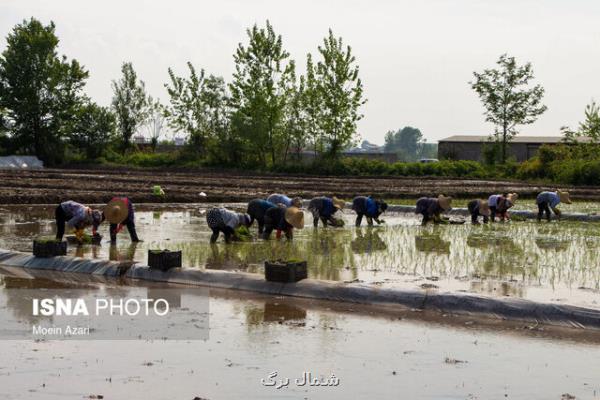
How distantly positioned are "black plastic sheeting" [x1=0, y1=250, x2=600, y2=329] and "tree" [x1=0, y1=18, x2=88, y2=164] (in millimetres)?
43894

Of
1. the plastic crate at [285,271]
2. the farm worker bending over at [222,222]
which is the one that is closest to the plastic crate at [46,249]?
the farm worker bending over at [222,222]

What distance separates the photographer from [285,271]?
10414 mm

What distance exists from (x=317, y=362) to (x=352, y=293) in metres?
2.88

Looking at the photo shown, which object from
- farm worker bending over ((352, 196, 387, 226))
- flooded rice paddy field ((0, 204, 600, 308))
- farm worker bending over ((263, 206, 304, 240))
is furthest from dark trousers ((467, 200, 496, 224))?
farm worker bending over ((263, 206, 304, 240))

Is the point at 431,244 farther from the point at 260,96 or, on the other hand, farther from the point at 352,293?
the point at 260,96

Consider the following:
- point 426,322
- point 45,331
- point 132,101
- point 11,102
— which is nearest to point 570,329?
point 426,322

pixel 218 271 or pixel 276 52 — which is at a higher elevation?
pixel 276 52

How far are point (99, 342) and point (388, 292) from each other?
3.51m

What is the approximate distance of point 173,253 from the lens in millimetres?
11445

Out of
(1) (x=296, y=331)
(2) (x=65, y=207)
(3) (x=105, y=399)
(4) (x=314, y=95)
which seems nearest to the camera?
(3) (x=105, y=399)

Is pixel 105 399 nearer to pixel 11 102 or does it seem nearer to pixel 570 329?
pixel 570 329

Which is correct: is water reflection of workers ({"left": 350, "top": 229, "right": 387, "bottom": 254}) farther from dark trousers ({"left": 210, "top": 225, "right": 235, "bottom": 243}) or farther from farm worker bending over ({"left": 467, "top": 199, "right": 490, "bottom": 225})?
farm worker bending over ({"left": 467, "top": 199, "right": 490, "bottom": 225})

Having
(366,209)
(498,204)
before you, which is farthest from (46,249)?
(498,204)

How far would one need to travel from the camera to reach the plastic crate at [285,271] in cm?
1040
